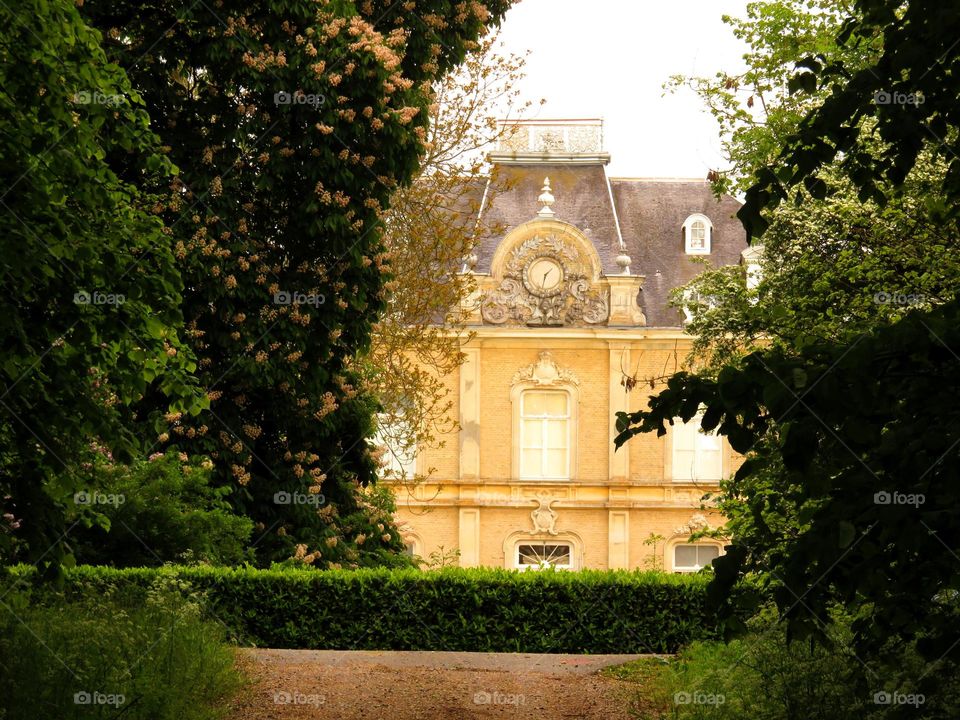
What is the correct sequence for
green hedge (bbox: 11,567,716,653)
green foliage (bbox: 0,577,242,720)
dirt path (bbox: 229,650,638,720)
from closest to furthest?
1. green foliage (bbox: 0,577,242,720)
2. dirt path (bbox: 229,650,638,720)
3. green hedge (bbox: 11,567,716,653)

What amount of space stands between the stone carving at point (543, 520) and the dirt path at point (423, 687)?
17.8 m

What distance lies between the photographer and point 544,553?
31.4m

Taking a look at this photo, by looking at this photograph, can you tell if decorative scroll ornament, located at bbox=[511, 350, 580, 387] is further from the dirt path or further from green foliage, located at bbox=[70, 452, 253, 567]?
the dirt path

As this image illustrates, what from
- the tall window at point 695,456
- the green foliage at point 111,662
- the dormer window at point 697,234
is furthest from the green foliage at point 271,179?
the dormer window at point 697,234

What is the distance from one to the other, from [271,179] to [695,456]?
809 inches

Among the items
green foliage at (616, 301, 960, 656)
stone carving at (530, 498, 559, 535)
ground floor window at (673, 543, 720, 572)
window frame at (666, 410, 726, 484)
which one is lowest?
green foliage at (616, 301, 960, 656)

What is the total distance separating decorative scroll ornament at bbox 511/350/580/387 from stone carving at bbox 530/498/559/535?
3143mm

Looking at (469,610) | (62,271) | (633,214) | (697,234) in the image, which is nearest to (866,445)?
(62,271)

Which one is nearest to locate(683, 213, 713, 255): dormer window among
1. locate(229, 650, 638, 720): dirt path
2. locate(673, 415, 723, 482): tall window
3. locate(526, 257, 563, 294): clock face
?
locate(526, 257, 563, 294): clock face

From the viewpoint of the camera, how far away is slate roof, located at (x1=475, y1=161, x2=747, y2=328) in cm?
3344

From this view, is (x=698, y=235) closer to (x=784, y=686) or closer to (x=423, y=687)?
(x=423, y=687)

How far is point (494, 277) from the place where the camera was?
31922 millimetres

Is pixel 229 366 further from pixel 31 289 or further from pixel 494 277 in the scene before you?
pixel 494 277

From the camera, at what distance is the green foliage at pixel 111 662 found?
805 cm
